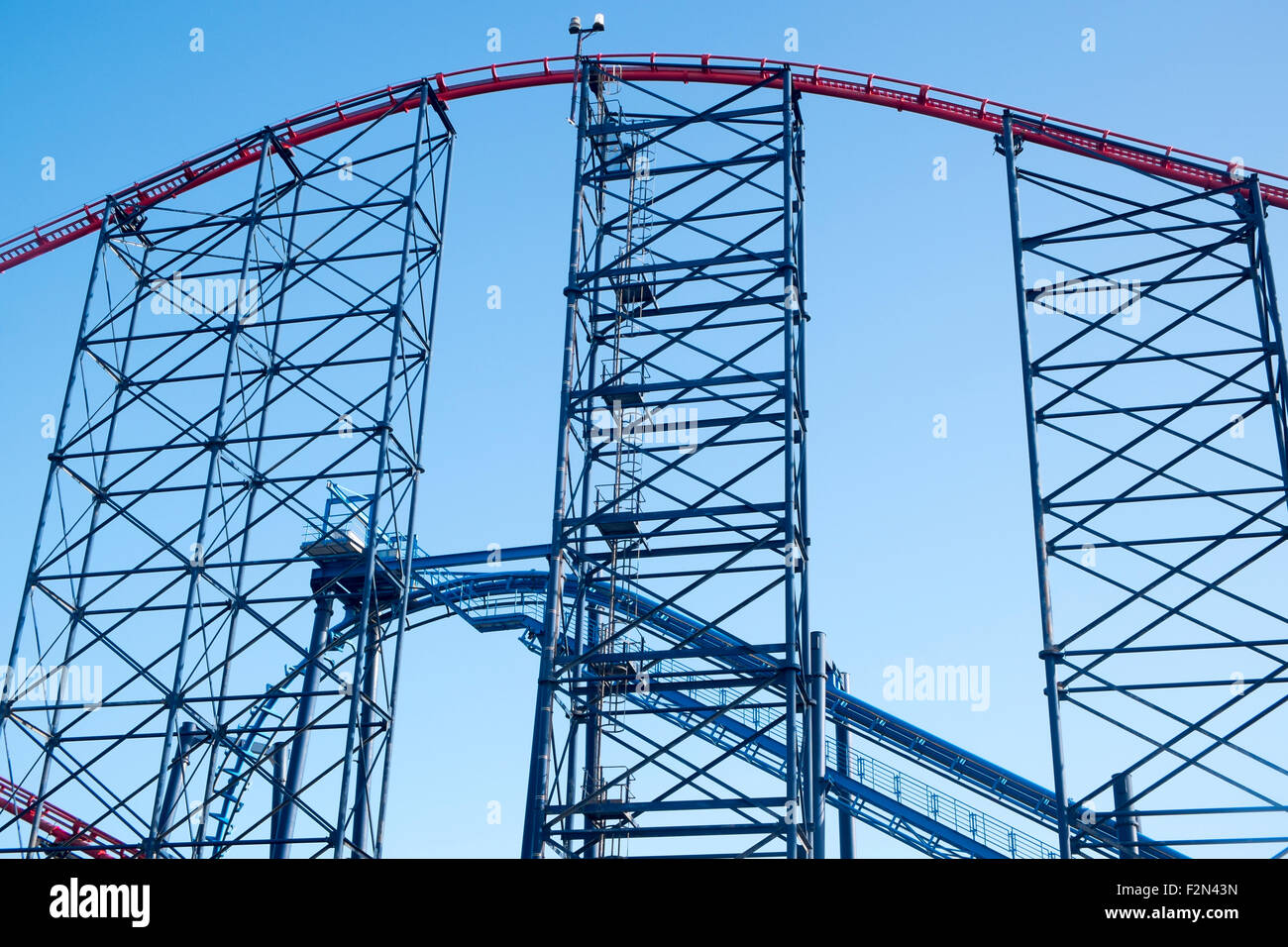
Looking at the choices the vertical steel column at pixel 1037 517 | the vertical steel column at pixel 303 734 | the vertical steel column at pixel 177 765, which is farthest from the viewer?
the vertical steel column at pixel 303 734

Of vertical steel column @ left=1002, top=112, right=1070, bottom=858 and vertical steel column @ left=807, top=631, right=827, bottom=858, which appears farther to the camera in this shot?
vertical steel column @ left=807, top=631, right=827, bottom=858

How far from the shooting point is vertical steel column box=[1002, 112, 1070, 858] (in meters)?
14.2

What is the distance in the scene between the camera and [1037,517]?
630 inches

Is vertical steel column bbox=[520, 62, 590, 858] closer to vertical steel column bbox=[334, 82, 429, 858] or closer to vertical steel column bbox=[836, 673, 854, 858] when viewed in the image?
vertical steel column bbox=[334, 82, 429, 858]

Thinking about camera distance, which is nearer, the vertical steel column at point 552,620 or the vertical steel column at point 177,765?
the vertical steel column at point 552,620

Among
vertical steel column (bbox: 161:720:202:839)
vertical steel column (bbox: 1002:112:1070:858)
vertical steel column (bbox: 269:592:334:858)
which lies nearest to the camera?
vertical steel column (bbox: 1002:112:1070:858)

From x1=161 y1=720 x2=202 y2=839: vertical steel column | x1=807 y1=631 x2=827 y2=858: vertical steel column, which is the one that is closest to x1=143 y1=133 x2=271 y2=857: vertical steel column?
x1=161 y1=720 x2=202 y2=839: vertical steel column

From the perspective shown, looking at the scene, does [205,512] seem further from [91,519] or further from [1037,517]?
[1037,517]

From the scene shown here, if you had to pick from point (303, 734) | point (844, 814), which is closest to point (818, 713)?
point (844, 814)

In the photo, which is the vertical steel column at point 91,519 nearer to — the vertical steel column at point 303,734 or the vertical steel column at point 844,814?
the vertical steel column at point 303,734

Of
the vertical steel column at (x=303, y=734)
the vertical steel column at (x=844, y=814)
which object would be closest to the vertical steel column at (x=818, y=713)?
the vertical steel column at (x=844, y=814)

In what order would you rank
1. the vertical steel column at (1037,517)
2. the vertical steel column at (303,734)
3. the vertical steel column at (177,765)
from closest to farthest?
1. the vertical steel column at (1037,517)
2. the vertical steel column at (177,765)
3. the vertical steel column at (303,734)

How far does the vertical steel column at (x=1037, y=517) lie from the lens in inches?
559
